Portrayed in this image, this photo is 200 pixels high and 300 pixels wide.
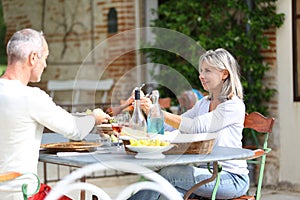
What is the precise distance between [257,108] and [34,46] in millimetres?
3426

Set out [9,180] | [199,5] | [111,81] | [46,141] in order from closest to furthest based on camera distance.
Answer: [9,180] < [46,141] < [199,5] < [111,81]

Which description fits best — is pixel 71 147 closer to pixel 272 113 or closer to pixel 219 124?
pixel 219 124

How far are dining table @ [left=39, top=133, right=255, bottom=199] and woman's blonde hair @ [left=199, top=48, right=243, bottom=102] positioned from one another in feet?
0.98

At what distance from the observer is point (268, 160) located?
6.63 metres

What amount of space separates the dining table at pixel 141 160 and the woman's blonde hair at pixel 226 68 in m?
0.30

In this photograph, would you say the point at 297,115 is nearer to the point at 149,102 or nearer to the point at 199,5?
the point at 199,5

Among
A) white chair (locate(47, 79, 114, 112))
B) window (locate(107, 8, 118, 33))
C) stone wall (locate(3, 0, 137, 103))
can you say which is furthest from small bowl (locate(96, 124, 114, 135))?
window (locate(107, 8, 118, 33))

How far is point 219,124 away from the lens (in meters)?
3.82

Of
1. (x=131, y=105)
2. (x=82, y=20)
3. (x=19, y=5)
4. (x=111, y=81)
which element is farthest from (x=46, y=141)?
(x=19, y=5)

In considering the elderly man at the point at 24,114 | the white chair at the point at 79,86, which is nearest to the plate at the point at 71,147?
the elderly man at the point at 24,114

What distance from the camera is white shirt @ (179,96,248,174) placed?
376 centimetres

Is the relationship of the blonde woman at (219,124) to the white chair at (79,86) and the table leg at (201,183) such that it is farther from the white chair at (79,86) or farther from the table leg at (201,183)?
the white chair at (79,86)

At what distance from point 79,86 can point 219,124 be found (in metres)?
5.35

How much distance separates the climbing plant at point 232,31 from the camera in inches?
259
